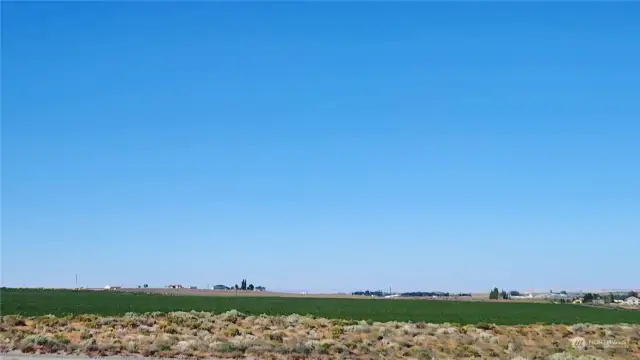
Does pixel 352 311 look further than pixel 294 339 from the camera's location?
Yes

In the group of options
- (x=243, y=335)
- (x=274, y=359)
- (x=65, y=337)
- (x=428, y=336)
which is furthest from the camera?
(x=428, y=336)

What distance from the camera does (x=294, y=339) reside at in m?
43.0

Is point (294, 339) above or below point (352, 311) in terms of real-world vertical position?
below

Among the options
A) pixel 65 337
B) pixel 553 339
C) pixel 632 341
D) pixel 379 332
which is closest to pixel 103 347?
pixel 65 337

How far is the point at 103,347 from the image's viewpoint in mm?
37188

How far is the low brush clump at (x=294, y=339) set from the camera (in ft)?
123

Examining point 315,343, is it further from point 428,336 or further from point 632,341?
point 632,341

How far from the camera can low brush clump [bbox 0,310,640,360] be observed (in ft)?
123

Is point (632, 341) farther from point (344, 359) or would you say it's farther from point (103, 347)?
point (103, 347)

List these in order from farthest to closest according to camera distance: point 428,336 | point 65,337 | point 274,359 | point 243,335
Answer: point 428,336, point 243,335, point 65,337, point 274,359

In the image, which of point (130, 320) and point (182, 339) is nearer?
point (182, 339)

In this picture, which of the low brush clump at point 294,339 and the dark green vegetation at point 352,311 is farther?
the dark green vegetation at point 352,311

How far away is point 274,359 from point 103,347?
964 cm

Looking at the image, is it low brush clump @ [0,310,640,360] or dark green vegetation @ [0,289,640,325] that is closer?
low brush clump @ [0,310,640,360]
